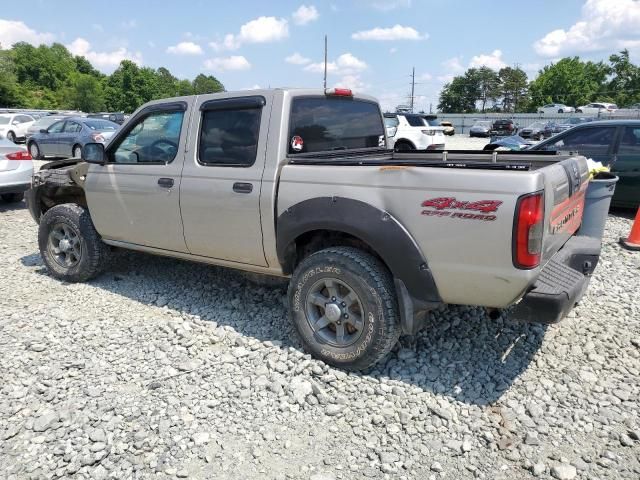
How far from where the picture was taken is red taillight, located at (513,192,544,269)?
263 centimetres

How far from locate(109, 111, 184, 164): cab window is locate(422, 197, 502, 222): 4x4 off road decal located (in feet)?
7.66

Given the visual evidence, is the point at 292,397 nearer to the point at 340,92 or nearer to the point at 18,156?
the point at 340,92

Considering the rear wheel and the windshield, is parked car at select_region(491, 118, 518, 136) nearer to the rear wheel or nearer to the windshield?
the windshield

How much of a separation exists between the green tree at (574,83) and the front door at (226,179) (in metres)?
92.1

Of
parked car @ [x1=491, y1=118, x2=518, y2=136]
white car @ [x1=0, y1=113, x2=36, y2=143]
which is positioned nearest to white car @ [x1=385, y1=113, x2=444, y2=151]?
white car @ [x1=0, y1=113, x2=36, y2=143]

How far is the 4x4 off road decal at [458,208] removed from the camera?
2.71 m

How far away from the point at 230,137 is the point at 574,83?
94479 millimetres

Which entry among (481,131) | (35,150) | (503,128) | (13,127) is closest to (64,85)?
(13,127)

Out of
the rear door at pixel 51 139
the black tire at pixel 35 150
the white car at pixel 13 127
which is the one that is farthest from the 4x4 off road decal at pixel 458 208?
the white car at pixel 13 127

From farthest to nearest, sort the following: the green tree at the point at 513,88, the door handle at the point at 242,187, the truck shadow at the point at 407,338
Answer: the green tree at the point at 513,88, the door handle at the point at 242,187, the truck shadow at the point at 407,338

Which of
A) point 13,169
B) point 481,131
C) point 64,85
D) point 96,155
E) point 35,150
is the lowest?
point 481,131

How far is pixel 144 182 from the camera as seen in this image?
14.3 ft

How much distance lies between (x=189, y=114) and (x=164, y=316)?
1768mm

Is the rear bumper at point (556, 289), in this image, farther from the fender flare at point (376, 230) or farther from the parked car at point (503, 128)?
the parked car at point (503, 128)
